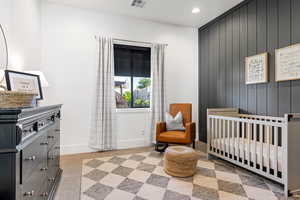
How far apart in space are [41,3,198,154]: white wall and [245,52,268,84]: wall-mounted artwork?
1913 mm

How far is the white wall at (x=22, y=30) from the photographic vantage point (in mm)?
1739

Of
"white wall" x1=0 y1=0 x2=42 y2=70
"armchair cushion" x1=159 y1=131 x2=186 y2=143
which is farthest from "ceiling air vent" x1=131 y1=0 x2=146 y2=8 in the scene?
"armchair cushion" x1=159 y1=131 x2=186 y2=143

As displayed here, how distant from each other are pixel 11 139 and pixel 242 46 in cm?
344

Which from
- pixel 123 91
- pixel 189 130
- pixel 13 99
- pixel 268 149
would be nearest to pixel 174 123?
pixel 189 130

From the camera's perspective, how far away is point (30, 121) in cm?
105

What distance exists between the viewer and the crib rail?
6.17ft

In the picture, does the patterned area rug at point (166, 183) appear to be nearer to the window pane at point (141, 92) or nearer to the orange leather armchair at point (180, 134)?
the orange leather armchair at point (180, 134)

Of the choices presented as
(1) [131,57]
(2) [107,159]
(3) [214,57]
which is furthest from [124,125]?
(3) [214,57]

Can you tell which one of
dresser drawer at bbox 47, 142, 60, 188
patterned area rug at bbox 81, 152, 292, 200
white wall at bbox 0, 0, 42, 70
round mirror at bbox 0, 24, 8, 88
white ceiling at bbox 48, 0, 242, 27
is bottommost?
patterned area rug at bbox 81, 152, 292, 200

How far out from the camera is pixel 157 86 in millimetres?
3682

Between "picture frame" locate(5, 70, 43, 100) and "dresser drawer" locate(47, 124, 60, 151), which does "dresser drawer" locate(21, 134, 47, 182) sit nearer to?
"dresser drawer" locate(47, 124, 60, 151)

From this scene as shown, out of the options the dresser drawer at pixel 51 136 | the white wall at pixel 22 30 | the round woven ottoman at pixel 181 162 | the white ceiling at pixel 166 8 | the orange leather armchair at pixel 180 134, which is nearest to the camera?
the dresser drawer at pixel 51 136

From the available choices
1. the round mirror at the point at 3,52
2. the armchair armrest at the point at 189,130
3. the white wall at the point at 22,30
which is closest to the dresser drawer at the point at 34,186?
the round mirror at the point at 3,52

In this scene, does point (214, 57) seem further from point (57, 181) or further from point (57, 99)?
point (57, 181)
